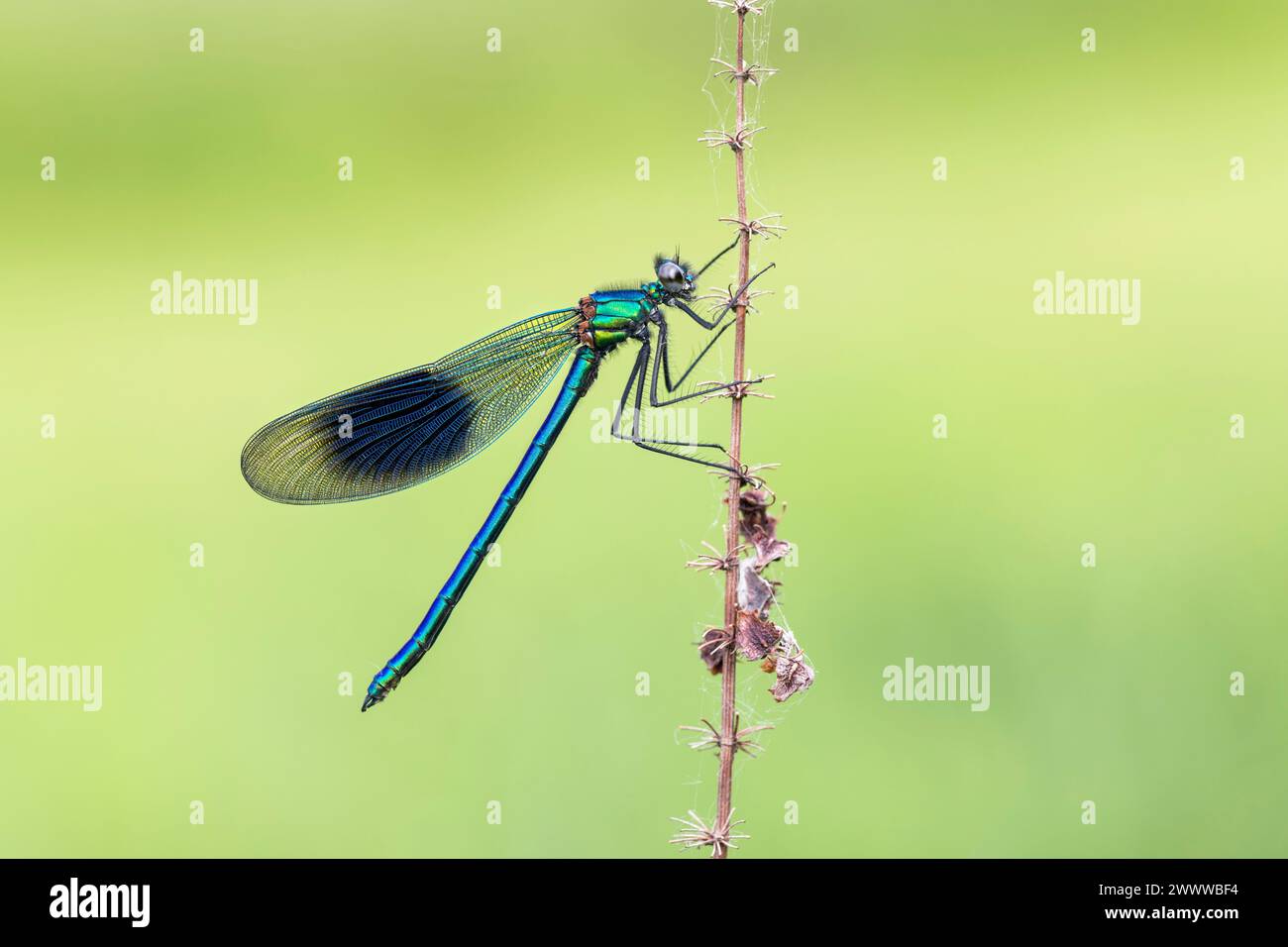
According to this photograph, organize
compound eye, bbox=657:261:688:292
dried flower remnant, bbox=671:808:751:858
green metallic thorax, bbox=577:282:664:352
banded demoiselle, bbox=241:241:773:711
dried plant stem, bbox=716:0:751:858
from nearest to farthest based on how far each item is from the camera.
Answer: dried flower remnant, bbox=671:808:751:858 → dried plant stem, bbox=716:0:751:858 → compound eye, bbox=657:261:688:292 → green metallic thorax, bbox=577:282:664:352 → banded demoiselle, bbox=241:241:773:711

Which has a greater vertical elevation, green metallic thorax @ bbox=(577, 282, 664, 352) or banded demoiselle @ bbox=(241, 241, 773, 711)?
green metallic thorax @ bbox=(577, 282, 664, 352)

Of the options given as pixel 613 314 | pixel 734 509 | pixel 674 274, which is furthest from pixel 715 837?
pixel 613 314

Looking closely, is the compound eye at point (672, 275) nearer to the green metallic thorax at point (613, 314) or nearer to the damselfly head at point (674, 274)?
the damselfly head at point (674, 274)

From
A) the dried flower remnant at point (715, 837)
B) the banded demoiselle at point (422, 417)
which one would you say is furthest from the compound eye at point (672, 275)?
the dried flower remnant at point (715, 837)

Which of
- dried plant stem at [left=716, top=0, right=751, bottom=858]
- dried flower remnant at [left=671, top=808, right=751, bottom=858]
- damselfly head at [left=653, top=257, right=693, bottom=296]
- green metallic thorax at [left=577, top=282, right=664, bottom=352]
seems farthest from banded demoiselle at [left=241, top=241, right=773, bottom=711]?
dried flower remnant at [left=671, top=808, right=751, bottom=858]

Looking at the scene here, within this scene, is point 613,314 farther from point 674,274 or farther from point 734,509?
point 734,509

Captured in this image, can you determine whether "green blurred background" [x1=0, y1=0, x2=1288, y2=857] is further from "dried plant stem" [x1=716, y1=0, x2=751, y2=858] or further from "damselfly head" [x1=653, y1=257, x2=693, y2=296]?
"dried plant stem" [x1=716, y1=0, x2=751, y2=858]
